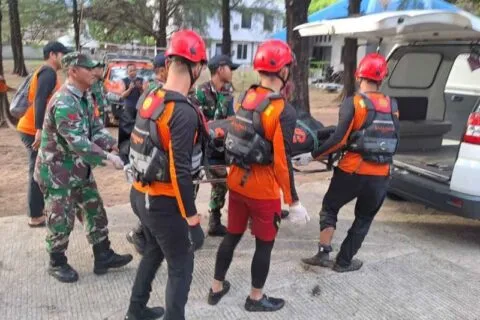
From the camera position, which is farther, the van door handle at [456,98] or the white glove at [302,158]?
the van door handle at [456,98]

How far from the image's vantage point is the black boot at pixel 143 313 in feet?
10.6

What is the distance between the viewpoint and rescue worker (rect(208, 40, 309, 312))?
318 centimetres

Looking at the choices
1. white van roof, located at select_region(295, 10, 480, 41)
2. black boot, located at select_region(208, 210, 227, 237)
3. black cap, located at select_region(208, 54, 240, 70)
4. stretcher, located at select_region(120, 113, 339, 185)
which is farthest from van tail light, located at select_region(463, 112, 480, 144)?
black boot, located at select_region(208, 210, 227, 237)

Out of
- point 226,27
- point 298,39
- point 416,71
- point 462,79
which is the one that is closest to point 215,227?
point 416,71

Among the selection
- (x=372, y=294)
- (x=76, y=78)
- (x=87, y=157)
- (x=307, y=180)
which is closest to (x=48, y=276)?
(x=87, y=157)

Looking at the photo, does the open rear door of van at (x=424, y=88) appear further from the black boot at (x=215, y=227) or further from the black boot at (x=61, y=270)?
the black boot at (x=61, y=270)

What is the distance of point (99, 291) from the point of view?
3.81 m

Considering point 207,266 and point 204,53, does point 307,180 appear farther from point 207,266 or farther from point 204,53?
point 204,53

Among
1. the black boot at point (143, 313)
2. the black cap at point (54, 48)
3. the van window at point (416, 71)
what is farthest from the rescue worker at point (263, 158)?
the van window at point (416, 71)

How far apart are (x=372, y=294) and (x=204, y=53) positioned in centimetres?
221

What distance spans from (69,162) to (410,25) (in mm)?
2939

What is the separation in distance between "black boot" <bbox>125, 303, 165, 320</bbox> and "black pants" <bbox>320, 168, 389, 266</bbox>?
154 centimetres

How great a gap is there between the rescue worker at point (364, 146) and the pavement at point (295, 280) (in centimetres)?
41

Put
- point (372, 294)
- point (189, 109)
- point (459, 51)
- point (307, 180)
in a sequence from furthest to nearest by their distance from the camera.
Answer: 1. point (307, 180)
2. point (459, 51)
3. point (372, 294)
4. point (189, 109)
